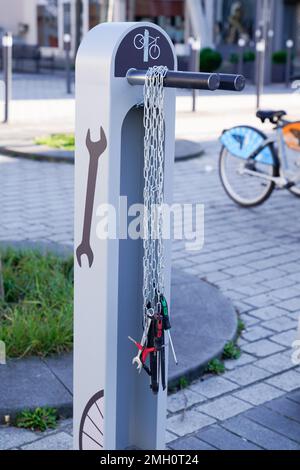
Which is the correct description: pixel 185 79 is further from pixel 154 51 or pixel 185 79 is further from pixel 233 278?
pixel 233 278

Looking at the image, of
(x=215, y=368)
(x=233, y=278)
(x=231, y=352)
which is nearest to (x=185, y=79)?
(x=215, y=368)

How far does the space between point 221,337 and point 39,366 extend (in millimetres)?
1053

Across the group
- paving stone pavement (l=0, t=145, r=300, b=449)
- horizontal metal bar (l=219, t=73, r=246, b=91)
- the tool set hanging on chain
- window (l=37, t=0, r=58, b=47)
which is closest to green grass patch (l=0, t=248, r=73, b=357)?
paving stone pavement (l=0, t=145, r=300, b=449)

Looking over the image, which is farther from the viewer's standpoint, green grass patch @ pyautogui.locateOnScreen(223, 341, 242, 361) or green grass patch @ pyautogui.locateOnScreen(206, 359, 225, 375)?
green grass patch @ pyautogui.locateOnScreen(223, 341, 242, 361)

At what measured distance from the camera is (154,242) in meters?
2.56

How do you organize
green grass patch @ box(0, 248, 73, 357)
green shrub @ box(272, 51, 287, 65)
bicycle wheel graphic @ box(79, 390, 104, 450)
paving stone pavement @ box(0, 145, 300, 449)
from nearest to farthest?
bicycle wheel graphic @ box(79, 390, 104, 450) → paving stone pavement @ box(0, 145, 300, 449) → green grass patch @ box(0, 248, 73, 357) → green shrub @ box(272, 51, 287, 65)

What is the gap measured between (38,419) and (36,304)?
45.9 inches

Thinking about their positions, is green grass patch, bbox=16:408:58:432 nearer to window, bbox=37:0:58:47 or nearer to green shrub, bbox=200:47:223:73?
green shrub, bbox=200:47:223:73

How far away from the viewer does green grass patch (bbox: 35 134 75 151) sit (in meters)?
10.3

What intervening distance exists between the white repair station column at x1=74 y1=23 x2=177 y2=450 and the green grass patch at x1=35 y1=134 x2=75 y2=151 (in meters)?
7.65

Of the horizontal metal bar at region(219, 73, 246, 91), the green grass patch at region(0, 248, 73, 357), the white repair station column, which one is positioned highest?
the horizontal metal bar at region(219, 73, 246, 91)

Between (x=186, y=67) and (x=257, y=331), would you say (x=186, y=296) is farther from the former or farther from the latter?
(x=186, y=67)

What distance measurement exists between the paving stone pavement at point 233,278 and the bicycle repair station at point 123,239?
0.80 m

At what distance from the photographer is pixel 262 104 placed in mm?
16312
